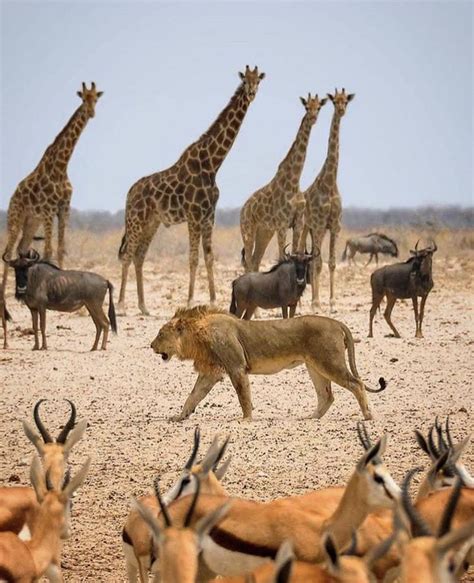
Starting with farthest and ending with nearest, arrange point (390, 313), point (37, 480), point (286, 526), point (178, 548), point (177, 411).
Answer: point (390, 313) → point (177, 411) → point (37, 480) → point (286, 526) → point (178, 548)

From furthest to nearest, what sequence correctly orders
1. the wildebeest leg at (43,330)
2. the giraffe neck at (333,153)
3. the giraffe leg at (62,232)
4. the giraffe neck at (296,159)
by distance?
the giraffe neck at (333,153), the giraffe neck at (296,159), the giraffe leg at (62,232), the wildebeest leg at (43,330)

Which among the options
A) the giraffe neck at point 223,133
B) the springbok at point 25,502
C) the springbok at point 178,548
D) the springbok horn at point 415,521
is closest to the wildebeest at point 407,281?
the giraffe neck at point 223,133

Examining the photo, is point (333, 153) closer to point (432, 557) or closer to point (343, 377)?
point (343, 377)

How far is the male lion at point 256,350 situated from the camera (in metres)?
12.8

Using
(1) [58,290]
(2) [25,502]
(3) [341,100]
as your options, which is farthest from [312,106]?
(2) [25,502]

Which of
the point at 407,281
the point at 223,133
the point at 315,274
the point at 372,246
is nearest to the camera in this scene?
the point at 407,281

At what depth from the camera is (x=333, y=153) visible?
1017 inches

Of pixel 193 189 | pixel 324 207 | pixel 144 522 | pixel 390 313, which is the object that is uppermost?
pixel 193 189

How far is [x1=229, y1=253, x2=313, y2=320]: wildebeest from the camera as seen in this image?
63.4 feet

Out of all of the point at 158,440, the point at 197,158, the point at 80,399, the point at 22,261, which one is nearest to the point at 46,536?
the point at 158,440

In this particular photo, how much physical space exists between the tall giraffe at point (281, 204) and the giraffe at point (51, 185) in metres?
3.63

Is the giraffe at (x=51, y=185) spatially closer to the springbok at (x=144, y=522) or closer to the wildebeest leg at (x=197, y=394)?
the wildebeest leg at (x=197, y=394)

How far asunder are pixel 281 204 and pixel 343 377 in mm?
12411

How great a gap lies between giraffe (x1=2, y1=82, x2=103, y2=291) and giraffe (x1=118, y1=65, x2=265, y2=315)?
1399 millimetres
